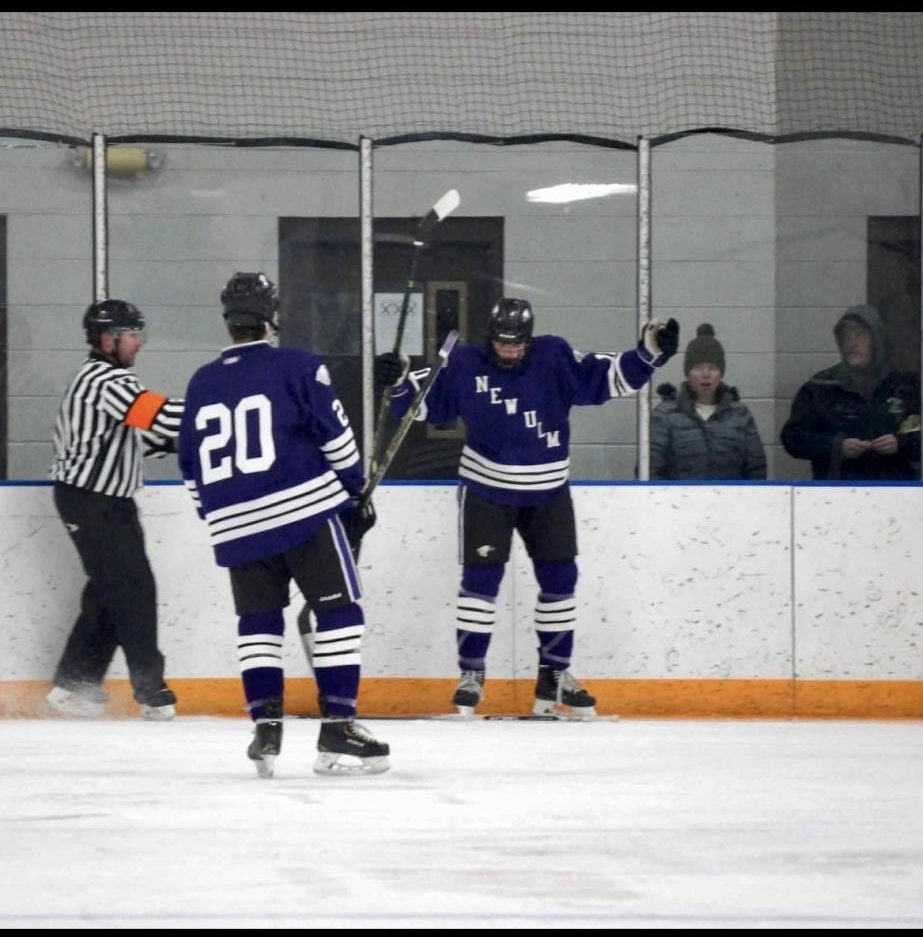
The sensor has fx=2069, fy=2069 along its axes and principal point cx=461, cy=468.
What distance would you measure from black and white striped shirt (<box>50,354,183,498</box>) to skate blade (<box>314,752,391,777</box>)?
175 cm

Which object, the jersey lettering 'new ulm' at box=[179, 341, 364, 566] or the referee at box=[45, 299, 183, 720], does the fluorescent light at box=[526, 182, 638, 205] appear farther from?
the jersey lettering 'new ulm' at box=[179, 341, 364, 566]

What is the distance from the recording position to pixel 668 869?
371cm

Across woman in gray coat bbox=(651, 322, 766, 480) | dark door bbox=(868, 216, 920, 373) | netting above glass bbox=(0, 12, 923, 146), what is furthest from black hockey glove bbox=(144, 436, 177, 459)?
dark door bbox=(868, 216, 920, 373)

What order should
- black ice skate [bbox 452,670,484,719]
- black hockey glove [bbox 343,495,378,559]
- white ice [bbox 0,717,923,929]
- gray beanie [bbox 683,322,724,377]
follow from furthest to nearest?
gray beanie [bbox 683,322,724,377] → black ice skate [bbox 452,670,484,719] → black hockey glove [bbox 343,495,378,559] → white ice [bbox 0,717,923,929]

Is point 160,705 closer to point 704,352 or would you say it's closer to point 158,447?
point 158,447

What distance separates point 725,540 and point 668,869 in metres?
3.14

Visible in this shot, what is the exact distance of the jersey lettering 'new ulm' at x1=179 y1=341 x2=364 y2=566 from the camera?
4766mm

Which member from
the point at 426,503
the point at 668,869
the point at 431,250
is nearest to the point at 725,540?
the point at 426,503

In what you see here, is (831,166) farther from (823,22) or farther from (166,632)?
(166,632)

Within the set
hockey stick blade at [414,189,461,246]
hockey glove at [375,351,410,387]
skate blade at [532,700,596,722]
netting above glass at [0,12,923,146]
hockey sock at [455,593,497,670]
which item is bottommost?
skate blade at [532,700,596,722]

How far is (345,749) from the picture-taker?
4.91 metres

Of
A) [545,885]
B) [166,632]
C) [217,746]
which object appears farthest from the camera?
[166,632]

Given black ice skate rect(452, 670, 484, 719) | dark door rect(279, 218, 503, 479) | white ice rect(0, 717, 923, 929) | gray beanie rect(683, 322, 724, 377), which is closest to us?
white ice rect(0, 717, 923, 929)

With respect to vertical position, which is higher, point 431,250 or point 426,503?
point 431,250
